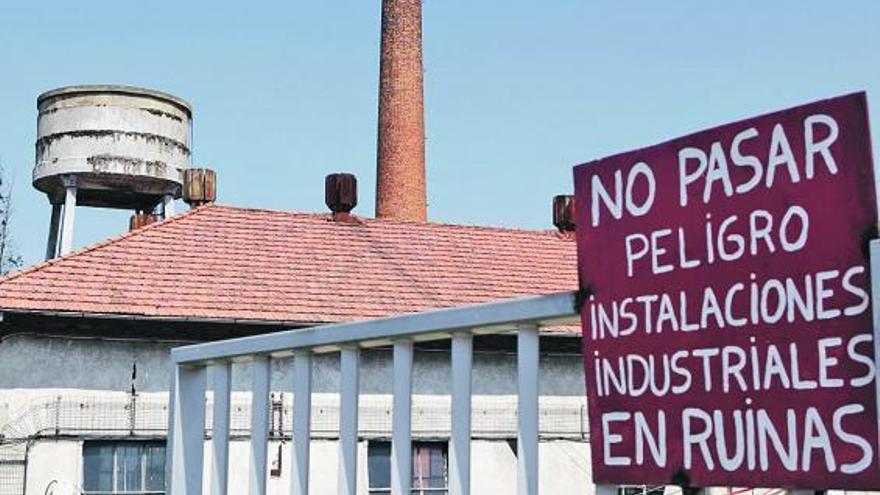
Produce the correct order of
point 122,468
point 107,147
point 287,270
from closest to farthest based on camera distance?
point 122,468 < point 287,270 < point 107,147

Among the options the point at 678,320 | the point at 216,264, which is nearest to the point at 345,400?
the point at 678,320

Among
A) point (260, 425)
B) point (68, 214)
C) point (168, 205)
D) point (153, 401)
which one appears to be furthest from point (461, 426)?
point (168, 205)

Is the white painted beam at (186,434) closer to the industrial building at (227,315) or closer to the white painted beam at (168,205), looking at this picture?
the industrial building at (227,315)

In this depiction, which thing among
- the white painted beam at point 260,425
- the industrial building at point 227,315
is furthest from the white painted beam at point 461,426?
the industrial building at point 227,315

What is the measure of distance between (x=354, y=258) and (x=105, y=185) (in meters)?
5.44

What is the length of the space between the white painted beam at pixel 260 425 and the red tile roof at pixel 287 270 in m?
12.0

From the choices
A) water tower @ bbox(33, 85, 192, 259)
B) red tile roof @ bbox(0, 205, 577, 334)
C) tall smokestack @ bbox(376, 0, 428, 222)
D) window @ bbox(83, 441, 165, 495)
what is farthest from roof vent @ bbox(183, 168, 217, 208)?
tall smokestack @ bbox(376, 0, 428, 222)

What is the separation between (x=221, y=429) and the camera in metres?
2.93

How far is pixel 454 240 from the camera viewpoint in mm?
19125

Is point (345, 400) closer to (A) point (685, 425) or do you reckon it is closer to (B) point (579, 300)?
(B) point (579, 300)

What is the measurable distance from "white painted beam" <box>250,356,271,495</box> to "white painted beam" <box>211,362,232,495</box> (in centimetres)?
15

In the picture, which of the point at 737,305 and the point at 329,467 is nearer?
the point at 737,305

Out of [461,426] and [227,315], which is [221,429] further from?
[227,315]

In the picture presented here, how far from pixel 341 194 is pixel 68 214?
15.5ft
